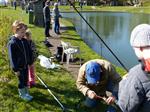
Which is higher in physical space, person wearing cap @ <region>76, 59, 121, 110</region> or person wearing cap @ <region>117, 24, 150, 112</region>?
person wearing cap @ <region>117, 24, 150, 112</region>

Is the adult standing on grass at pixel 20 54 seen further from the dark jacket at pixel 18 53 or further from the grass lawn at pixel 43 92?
the grass lawn at pixel 43 92

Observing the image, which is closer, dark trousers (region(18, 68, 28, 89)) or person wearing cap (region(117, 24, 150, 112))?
person wearing cap (region(117, 24, 150, 112))

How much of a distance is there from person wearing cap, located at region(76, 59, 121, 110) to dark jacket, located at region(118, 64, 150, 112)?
3.06 meters

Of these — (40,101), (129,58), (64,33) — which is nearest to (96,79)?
(40,101)

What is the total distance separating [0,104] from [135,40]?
5.30 meters

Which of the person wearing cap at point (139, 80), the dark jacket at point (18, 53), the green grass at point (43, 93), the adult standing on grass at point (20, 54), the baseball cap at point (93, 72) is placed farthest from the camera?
the green grass at point (43, 93)

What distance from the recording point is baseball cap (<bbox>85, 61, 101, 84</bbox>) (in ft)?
22.0

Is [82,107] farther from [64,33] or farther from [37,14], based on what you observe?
[37,14]

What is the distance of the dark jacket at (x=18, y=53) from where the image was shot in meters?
7.88

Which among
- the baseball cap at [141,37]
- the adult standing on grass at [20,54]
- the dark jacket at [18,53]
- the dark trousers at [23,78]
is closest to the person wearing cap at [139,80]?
the baseball cap at [141,37]

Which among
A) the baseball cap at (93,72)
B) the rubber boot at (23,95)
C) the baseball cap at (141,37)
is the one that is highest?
the baseball cap at (141,37)

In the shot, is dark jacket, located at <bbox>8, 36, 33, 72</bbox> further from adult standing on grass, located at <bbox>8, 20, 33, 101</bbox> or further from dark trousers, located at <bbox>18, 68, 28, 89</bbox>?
dark trousers, located at <bbox>18, 68, 28, 89</bbox>

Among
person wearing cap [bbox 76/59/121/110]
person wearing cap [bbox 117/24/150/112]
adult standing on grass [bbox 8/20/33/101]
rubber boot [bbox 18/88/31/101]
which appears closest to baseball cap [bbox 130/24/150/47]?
person wearing cap [bbox 117/24/150/112]

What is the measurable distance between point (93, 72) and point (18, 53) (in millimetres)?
1886
